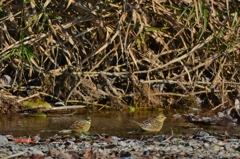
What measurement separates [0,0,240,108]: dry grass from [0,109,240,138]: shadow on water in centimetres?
41

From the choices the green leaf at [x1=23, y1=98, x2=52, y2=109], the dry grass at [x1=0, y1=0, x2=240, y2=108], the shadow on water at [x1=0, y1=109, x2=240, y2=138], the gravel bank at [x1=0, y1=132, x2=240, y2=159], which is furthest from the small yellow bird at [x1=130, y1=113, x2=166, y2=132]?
the green leaf at [x1=23, y1=98, x2=52, y2=109]

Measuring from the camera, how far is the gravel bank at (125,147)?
5598mm

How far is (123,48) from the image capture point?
848 centimetres

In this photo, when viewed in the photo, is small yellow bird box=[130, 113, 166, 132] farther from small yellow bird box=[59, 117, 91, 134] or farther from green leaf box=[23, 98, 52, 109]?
green leaf box=[23, 98, 52, 109]

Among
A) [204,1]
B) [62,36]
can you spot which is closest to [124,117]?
[62,36]

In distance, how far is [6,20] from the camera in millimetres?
8328

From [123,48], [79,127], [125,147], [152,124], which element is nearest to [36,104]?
[123,48]

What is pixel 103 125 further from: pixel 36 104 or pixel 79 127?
pixel 36 104

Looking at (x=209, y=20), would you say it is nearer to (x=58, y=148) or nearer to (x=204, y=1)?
(x=204, y=1)

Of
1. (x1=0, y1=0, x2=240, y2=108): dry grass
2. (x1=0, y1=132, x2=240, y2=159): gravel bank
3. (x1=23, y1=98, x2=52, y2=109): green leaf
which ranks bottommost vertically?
(x1=0, y1=132, x2=240, y2=159): gravel bank

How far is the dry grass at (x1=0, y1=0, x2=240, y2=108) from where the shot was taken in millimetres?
8328

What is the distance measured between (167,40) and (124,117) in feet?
4.35

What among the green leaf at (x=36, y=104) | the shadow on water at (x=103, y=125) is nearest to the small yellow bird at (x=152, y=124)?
the shadow on water at (x=103, y=125)

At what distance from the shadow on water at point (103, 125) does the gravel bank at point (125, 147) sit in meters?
Result: 0.46
